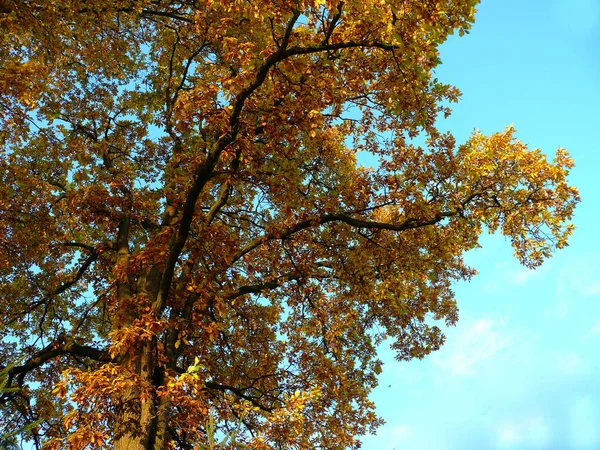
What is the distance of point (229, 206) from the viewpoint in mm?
15648

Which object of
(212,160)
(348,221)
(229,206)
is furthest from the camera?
(229,206)

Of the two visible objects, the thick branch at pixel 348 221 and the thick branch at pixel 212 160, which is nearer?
the thick branch at pixel 212 160

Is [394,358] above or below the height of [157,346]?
above

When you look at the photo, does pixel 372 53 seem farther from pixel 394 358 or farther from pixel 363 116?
pixel 394 358

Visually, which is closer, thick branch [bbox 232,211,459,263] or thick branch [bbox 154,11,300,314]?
thick branch [bbox 154,11,300,314]

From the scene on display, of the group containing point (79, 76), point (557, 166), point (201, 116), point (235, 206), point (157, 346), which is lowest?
point (157, 346)

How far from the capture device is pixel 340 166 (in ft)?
49.5

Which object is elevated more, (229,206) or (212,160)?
(229,206)

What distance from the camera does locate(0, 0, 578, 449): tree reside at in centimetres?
946

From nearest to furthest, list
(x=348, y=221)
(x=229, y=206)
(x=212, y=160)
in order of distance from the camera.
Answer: (x=212, y=160), (x=348, y=221), (x=229, y=206)

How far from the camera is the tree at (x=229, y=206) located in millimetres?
9461

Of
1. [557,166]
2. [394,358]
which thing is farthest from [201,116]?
[394,358]

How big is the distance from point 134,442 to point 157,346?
6.16ft

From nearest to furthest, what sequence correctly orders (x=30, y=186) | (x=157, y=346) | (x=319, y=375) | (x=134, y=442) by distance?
(x=134, y=442) → (x=157, y=346) → (x=319, y=375) → (x=30, y=186)
